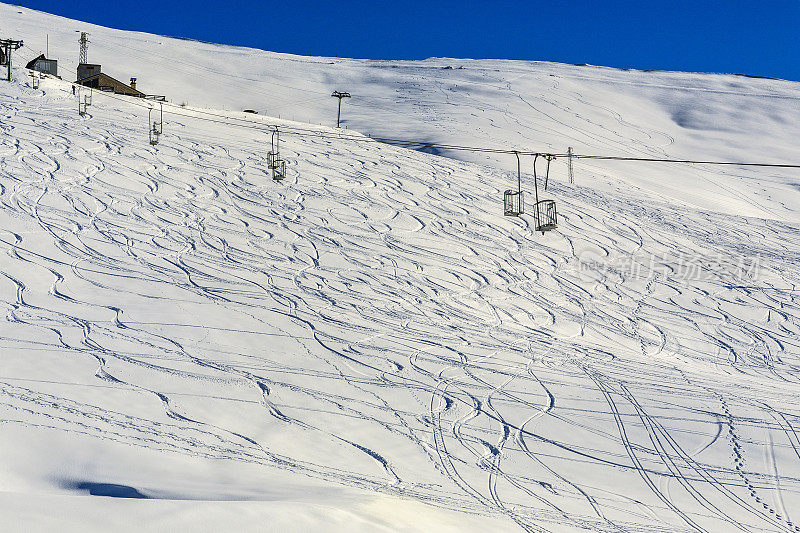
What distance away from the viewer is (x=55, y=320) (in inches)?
509

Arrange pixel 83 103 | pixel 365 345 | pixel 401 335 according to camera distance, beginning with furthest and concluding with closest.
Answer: pixel 83 103
pixel 401 335
pixel 365 345

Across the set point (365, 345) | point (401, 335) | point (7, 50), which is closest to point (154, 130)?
point (7, 50)

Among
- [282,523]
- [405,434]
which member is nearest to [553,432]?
[405,434]

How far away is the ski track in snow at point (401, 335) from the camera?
376 inches

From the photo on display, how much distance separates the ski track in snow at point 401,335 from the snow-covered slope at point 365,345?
0.06 m

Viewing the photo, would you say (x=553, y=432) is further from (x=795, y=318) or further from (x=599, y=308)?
(x=795, y=318)

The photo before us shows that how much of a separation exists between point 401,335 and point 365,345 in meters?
0.93

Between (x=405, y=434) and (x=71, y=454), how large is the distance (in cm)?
396

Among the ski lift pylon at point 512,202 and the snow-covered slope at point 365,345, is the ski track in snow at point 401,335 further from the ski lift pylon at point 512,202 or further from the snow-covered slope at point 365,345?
the ski lift pylon at point 512,202

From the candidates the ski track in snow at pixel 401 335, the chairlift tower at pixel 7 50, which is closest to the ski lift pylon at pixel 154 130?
the ski track in snow at pixel 401 335

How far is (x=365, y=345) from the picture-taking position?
13.6 meters

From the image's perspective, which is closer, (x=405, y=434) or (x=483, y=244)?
(x=405, y=434)

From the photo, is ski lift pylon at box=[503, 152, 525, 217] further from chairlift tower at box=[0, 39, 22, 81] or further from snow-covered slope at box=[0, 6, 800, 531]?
chairlift tower at box=[0, 39, 22, 81]

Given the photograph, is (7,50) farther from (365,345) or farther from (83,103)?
(365,345)
